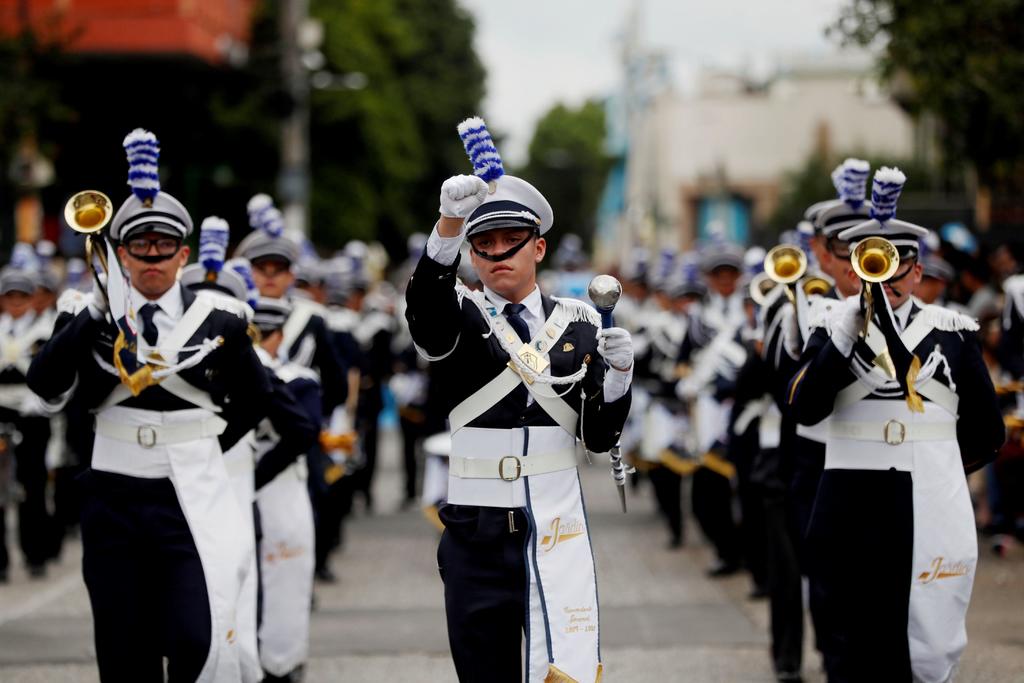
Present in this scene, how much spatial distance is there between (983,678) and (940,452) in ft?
8.46

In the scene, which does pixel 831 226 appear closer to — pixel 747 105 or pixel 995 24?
pixel 995 24

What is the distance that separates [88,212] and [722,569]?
7666mm

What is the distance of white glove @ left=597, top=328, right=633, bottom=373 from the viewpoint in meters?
5.71

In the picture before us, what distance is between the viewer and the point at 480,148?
5.68 m

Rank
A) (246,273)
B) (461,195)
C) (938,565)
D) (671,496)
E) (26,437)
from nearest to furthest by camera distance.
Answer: (461,195) < (938,565) < (246,273) < (26,437) < (671,496)

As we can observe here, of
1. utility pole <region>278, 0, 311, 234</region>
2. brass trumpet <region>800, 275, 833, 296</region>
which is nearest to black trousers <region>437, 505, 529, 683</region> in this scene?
brass trumpet <region>800, 275, 833, 296</region>

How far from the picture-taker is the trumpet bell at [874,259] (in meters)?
6.25

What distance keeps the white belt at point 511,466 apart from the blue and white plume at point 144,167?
1.83 meters

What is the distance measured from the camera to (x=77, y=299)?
691 cm

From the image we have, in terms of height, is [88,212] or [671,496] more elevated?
[88,212]

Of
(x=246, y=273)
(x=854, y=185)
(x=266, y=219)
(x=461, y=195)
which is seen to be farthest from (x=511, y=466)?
(x=266, y=219)

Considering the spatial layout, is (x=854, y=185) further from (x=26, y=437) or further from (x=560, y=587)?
(x=26, y=437)

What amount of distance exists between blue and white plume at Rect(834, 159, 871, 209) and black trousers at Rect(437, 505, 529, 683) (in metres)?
2.72

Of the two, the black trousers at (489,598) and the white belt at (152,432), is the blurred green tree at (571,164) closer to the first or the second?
the white belt at (152,432)
